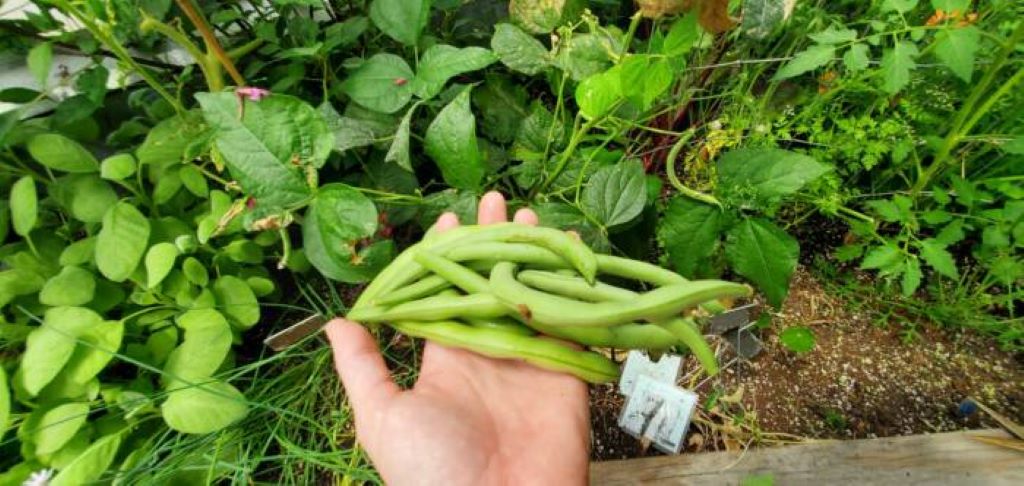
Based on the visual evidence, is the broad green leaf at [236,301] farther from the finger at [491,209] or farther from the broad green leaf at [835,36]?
the broad green leaf at [835,36]

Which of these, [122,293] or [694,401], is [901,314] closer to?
[694,401]

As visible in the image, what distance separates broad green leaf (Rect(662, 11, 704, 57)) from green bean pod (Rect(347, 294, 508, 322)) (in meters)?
0.77

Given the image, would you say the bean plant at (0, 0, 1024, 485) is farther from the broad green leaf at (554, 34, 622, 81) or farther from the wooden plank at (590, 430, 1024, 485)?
the wooden plank at (590, 430, 1024, 485)

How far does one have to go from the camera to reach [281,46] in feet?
5.79

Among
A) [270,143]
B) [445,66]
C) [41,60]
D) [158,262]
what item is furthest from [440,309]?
[41,60]

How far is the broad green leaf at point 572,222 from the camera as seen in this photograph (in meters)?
1.46

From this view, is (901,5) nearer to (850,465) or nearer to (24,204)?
(850,465)

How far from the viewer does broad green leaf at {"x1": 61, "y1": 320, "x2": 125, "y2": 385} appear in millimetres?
1348

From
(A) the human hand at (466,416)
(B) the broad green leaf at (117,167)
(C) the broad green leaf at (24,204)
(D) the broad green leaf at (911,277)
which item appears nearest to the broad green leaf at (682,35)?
(A) the human hand at (466,416)

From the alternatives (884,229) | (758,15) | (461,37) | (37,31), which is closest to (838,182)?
(884,229)

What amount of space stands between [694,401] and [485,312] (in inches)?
32.2

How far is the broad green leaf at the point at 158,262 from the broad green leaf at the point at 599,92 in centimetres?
116

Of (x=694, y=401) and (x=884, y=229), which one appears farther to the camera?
(x=884, y=229)

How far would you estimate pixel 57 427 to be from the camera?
1.31m
